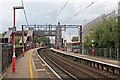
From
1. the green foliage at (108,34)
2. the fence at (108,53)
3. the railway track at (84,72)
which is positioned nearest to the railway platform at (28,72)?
the railway track at (84,72)

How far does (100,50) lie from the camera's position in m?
46.1

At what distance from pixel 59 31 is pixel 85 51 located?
97.0 feet

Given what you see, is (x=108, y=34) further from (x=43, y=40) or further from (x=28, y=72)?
(x=43, y=40)

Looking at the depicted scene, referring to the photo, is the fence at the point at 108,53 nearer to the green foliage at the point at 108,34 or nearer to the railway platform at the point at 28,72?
the green foliage at the point at 108,34

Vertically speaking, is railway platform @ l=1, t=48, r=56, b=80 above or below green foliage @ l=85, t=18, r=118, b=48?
below

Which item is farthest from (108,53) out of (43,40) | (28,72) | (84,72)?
(43,40)

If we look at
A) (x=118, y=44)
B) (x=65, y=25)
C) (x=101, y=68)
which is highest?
(x=65, y=25)

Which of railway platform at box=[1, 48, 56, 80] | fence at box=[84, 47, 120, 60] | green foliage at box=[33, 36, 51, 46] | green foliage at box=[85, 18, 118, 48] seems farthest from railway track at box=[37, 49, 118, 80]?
green foliage at box=[33, 36, 51, 46]

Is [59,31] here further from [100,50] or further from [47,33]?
[100,50]

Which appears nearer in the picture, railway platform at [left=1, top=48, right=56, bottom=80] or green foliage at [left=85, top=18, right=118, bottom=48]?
railway platform at [left=1, top=48, right=56, bottom=80]

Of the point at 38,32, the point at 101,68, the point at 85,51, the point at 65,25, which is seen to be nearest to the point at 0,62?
the point at 101,68

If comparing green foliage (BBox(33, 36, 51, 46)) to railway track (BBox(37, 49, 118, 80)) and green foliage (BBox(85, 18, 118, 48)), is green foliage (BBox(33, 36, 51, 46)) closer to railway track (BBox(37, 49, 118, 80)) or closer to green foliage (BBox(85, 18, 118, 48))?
green foliage (BBox(85, 18, 118, 48))

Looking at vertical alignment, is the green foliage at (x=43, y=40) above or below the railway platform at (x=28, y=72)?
above

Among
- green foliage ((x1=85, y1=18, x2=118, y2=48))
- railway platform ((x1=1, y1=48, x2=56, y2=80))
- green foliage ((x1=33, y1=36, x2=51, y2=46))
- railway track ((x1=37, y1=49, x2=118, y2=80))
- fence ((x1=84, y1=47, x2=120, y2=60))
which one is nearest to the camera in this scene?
railway platform ((x1=1, y1=48, x2=56, y2=80))
